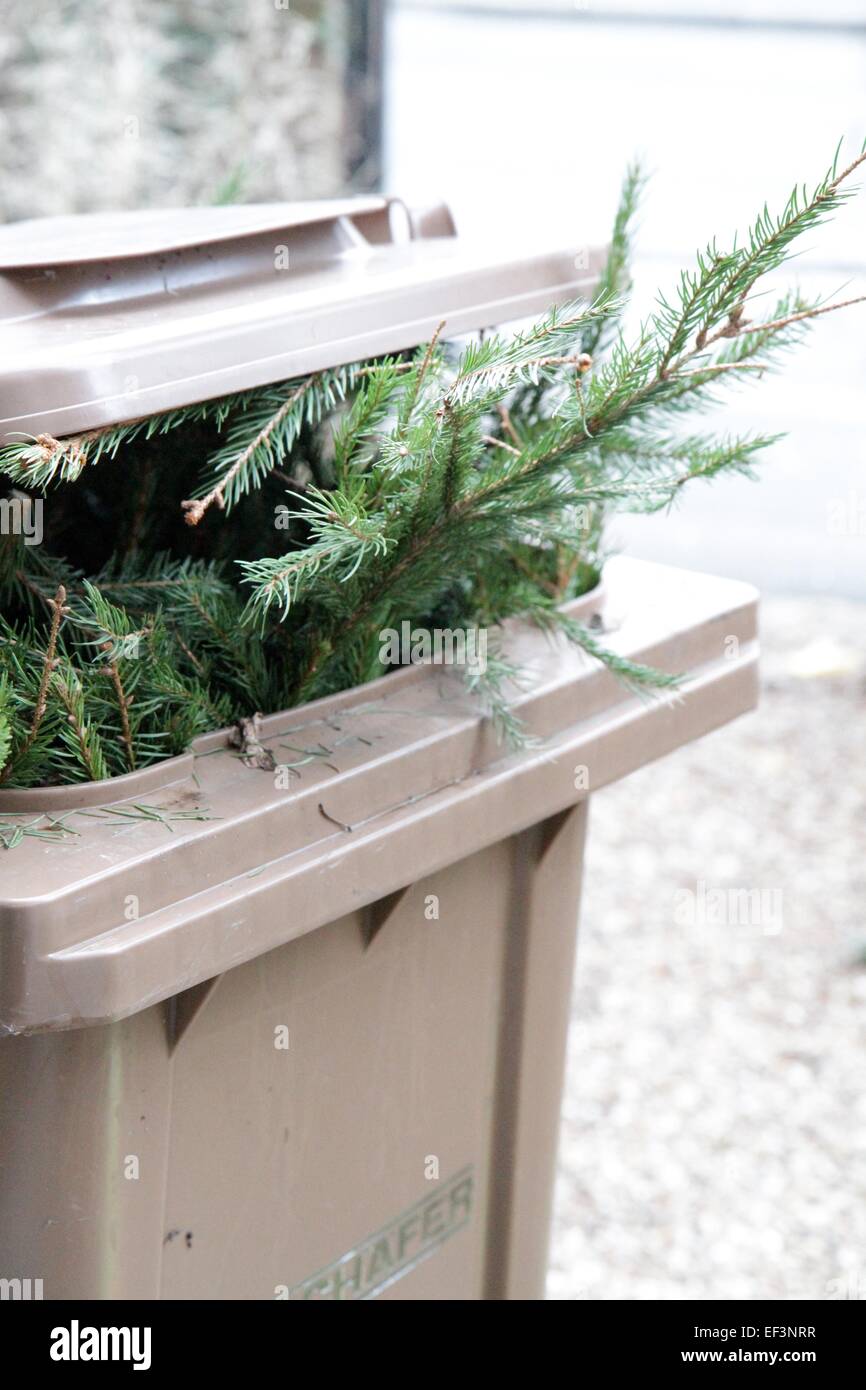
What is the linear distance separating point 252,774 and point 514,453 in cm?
43

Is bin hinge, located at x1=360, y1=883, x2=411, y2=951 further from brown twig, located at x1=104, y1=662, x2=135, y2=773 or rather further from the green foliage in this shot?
brown twig, located at x1=104, y1=662, x2=135, y2=773

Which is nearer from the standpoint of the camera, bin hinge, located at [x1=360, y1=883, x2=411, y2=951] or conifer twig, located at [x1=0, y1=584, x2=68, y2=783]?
conifer twig, located at [x1=0, y1=584, x2=68, y2=783]

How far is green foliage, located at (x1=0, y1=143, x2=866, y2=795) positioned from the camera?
137 cm

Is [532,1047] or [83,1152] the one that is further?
[532,1047]

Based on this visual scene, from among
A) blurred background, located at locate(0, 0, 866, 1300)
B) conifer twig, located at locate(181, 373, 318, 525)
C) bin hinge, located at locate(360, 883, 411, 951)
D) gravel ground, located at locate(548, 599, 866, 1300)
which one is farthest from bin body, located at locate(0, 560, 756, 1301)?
blurred background, located at locate(0, 0, 866, 1300)

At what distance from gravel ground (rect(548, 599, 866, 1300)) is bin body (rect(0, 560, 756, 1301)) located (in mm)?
1000

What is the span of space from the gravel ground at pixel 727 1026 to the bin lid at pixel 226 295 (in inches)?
78.6

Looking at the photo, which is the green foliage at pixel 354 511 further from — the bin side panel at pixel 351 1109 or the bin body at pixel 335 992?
the bin side panel at pixel 351 1109

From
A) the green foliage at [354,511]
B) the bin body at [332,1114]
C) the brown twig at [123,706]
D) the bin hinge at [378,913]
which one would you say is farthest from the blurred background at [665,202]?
the brown twig at [123,706]

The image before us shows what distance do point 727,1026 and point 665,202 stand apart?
3.95m

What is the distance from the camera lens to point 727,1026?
12.3 feet

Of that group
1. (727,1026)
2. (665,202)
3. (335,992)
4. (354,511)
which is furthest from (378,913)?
(665,202)

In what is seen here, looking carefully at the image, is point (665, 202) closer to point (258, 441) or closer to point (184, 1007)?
point (258, 441)

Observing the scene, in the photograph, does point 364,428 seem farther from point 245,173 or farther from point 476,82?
point 476,82
